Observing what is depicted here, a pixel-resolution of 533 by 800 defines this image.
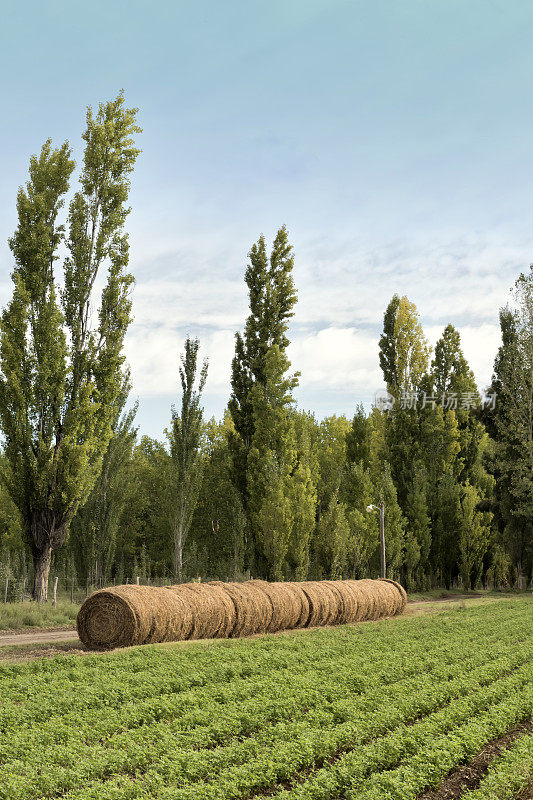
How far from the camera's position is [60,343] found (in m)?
23.8

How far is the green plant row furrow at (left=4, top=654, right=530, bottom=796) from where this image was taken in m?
6.81

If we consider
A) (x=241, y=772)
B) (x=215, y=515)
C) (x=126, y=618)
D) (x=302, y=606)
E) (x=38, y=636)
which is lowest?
(x=38, y=636)

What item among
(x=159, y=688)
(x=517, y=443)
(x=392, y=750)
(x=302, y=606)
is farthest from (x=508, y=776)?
(x=517, y=443)

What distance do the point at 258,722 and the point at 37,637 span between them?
38.9 feet

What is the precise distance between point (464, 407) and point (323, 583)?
91.9ft

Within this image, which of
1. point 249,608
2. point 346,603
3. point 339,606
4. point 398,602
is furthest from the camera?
Result: point 398,602

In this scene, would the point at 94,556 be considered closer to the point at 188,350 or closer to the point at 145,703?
the point at 188,350

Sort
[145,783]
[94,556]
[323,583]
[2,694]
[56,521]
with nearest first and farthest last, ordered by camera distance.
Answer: [145,783] < [2,694] < [323,583] < [56,521] < [94,556]

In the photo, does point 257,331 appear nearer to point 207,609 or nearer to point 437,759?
point 207,609

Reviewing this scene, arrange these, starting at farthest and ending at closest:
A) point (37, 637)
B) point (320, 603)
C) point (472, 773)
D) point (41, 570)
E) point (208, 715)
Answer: point (41, 570) < point (320, 603) < point (37, 637) < point (208, 715) < point (472, 773)

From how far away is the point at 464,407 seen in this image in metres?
46.5

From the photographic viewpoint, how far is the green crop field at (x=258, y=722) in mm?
6457

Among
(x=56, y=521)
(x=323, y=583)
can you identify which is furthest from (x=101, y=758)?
(x=56, y=521)

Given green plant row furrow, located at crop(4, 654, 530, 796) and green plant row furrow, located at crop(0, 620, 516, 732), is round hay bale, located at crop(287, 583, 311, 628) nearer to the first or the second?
green plant row furrow, located at crop(0, 620, 516, 732)
